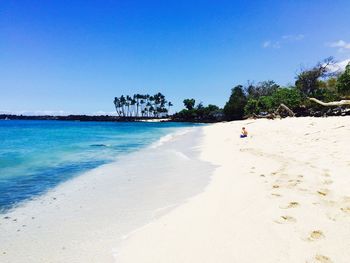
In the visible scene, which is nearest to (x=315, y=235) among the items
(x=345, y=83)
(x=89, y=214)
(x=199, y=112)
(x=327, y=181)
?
(x=327, y=181)

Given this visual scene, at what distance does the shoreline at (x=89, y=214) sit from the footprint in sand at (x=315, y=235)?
260 centimetres

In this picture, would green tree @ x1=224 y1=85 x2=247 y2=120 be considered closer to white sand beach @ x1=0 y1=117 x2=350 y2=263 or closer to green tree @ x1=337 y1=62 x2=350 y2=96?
green tree @ x1=337 y1=62 x2=350 y2=96

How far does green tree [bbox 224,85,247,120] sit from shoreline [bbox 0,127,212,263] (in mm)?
81952

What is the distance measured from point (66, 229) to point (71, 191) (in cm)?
309

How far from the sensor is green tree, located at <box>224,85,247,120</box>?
89438 mm

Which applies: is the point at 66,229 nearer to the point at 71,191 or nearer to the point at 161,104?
the point at 71,191

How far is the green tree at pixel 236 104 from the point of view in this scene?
89.4m

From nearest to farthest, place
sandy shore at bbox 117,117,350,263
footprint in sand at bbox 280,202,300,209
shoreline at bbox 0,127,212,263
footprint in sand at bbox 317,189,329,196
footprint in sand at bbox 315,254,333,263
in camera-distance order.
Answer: footprint in sand at bbox 315,254,333,263 < sandy shore at bbox 117,117,350,263 < shoreline at bbox 0,127,212,263 < footprint in sand at bbox 280,202,300,209 < footprint in sand at bbox 317,189,329,196

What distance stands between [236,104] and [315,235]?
88.1 meters

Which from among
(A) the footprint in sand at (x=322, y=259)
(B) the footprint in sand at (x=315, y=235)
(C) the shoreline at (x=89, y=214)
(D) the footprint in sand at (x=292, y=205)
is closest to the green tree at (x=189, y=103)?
(C) the shoreline at (x=89, y=214)

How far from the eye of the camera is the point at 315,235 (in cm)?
391

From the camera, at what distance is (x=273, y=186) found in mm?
6426

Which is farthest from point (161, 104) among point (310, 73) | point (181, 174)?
point (181, 174)

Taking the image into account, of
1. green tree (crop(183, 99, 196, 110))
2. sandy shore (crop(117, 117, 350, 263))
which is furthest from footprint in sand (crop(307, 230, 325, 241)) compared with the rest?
green tree (crop(183, 99, 196, 110))
